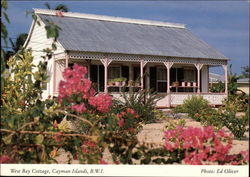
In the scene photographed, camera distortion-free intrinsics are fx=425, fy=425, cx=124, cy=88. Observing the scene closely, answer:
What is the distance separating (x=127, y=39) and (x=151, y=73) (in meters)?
2.40

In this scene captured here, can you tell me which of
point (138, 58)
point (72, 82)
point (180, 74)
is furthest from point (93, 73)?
point (72, 82)

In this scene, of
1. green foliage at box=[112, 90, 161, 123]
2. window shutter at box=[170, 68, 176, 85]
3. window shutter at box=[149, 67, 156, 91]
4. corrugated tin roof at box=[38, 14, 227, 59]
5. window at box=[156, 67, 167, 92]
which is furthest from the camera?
window shutter at box=[170, 68, 176, 85]

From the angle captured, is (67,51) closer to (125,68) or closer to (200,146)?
(125,68)

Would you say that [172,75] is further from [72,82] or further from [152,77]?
[72,82]

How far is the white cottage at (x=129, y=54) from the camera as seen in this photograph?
2020 centimetres

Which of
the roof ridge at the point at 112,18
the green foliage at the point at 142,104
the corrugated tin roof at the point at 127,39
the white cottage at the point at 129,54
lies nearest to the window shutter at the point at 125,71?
the white cottage at the point at 129,54

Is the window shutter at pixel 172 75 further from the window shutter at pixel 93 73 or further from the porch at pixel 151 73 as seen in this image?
the window shutter at pixel 93 73

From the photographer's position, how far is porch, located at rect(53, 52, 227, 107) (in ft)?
67.0

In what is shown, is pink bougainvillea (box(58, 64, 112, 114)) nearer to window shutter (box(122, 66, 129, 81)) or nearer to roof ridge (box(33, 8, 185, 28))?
window shutter (box(122, 66, 129, 81))

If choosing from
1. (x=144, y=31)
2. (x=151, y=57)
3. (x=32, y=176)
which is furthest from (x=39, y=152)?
(x=144, y=31)

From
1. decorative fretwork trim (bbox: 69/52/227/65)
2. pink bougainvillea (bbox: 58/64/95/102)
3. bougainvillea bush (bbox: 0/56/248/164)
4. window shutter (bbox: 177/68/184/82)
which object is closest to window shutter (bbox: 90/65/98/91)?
decorative fretwork trim (bbox: 69/52/227/65)

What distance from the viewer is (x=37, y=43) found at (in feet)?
75.2

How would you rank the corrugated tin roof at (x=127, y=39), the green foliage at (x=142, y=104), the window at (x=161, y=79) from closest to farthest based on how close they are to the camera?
the green foliage at (x=142, y=104), the corrugated tin roof at (x=127, y=39), the window at (x=161, y=79)

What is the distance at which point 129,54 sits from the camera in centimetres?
2070
